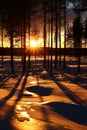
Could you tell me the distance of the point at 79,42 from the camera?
42.6 metres

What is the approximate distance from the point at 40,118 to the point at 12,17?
2641 cm

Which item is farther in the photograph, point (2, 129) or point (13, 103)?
point (13, 103)

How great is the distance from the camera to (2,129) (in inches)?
412

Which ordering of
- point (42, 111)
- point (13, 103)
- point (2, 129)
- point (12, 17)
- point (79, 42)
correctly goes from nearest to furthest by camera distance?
point (2, 129), point (42, 111), point (13, 103), point (12, 17), point (79, 42)

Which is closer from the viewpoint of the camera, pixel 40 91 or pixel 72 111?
pixel 72 111

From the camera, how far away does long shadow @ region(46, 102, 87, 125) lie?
472 inches

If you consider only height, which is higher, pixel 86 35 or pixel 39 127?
pixel 86 35

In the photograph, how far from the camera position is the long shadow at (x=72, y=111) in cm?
1199

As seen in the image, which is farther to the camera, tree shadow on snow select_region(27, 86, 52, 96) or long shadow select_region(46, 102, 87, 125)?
tree shadow on snow select_region(27, 86, 52, 96)

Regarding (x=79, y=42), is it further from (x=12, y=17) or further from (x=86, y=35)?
(x=12, y=17)

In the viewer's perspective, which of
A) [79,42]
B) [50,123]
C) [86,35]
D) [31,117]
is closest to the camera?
[50,123]

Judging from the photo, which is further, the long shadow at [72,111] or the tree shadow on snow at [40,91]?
the tree shadow on snow at [40,91]

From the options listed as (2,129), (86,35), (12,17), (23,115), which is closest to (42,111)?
(23,115)

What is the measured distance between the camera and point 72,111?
13.2 m
